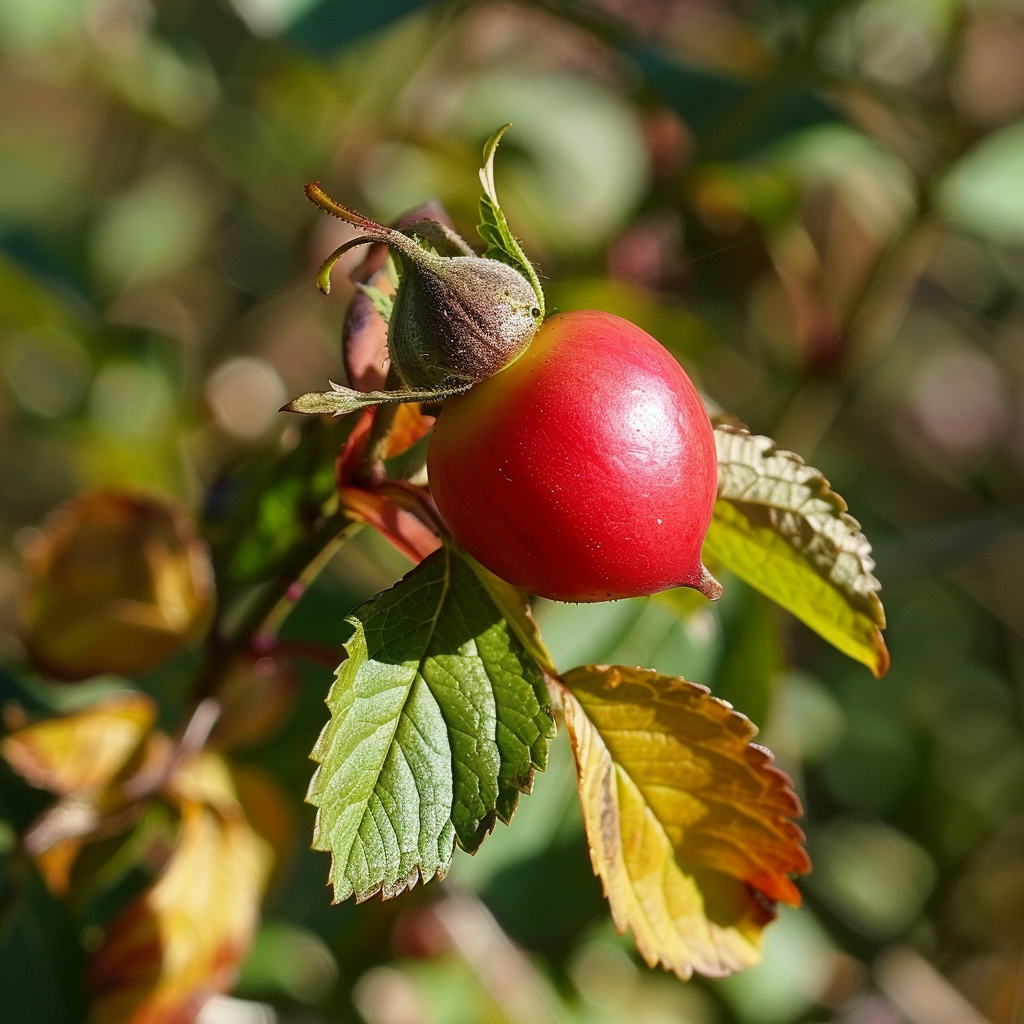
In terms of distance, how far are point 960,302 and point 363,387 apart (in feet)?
6.93

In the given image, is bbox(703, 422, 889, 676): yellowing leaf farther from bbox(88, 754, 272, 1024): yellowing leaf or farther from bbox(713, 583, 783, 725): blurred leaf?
bbox(88, 754, 272, 1024): yellowing leaf

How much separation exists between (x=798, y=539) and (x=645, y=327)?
865 mm

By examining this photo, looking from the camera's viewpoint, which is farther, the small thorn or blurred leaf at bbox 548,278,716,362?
blurred leaf at bbox 548,278,716,362

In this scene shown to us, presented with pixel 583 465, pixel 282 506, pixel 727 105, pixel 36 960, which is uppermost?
pixel 583 465

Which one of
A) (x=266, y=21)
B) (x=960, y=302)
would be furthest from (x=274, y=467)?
(x=960, y=302)

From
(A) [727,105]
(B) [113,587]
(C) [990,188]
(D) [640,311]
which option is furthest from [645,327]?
(B) [113,587]

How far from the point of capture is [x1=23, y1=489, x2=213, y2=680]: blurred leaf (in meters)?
1.09

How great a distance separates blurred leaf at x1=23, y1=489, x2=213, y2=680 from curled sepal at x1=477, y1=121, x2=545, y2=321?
570mm

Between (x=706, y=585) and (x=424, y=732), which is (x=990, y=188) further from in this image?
(x=424, y=732)

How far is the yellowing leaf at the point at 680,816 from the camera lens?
29.3 inches

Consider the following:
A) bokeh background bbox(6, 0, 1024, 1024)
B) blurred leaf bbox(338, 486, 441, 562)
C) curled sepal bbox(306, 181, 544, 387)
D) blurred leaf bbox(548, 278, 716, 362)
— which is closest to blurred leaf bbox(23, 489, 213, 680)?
bokeh background bbox(6, 0, 1024, 1024)

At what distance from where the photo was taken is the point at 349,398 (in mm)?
625

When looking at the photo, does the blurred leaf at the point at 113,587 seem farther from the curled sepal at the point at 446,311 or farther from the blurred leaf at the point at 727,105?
the blurred leaf at the point at 727,105

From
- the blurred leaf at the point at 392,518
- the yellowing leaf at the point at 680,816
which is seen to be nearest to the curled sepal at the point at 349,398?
the blurred leaf at the point at 392,518
